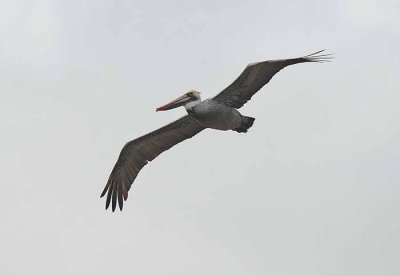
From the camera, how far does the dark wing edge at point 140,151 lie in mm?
28984

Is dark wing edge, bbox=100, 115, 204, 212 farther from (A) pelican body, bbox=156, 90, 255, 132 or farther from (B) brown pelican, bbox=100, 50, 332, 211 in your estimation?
(A) pelican body, bbox=156, 90, 255, 132

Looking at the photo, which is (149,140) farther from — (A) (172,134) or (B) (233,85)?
(B) (233,85)

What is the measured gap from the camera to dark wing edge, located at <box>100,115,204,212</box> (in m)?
29.0

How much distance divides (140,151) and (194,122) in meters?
2.24

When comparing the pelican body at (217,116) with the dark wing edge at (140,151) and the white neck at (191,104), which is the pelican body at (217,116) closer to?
the white neck at (191,104)

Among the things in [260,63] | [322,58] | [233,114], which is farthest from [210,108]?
[322,58]

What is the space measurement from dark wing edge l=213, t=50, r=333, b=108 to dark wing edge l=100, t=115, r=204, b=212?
280 cm

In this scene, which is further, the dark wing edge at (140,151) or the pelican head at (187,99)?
the dark wing edge at (140,151)

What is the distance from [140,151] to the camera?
2972cm

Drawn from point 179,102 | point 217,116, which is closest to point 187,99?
point 179,102

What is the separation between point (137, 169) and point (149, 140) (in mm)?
1239

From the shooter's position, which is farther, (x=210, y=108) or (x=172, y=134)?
(x=172, y=134)

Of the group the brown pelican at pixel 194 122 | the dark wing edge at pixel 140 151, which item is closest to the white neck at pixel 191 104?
the brown pelican at pixel 194 122

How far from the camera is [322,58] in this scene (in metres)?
23.2
